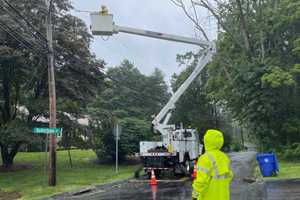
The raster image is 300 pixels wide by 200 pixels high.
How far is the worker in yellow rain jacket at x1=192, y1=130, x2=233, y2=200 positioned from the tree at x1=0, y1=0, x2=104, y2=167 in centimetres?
1943

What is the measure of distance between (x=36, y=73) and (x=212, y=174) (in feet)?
74.8

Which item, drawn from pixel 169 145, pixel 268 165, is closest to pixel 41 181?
pixel 169 145

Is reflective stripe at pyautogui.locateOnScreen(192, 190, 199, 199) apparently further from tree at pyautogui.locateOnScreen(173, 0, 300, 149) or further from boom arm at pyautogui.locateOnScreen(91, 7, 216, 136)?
tree at pyautogui.locateOnScreen(173, 0, 300, 149)

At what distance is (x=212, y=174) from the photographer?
6.01 metres

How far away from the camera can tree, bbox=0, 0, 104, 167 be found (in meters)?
25.4

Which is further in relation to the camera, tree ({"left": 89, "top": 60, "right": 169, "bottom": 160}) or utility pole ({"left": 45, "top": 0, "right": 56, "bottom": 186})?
tree ({"left": 89, "top": 60, "right": 169, "bottom": 160})

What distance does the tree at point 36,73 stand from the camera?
83.4 feet

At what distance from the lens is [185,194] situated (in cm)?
1584

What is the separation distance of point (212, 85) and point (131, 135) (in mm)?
8289

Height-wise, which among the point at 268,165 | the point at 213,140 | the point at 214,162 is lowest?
the point at 268,165

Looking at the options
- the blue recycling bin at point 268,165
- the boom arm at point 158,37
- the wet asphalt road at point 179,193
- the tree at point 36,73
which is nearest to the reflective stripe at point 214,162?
the wet asphalt road at point 179,193

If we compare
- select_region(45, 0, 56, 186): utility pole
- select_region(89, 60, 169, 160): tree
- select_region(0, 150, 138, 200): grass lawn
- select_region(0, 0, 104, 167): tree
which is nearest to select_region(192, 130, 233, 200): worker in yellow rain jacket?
select_region(0, 150, 138, 200): grass lawn

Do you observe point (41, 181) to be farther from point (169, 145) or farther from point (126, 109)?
point (126, 109)

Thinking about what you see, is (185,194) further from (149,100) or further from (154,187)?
(149,100)
